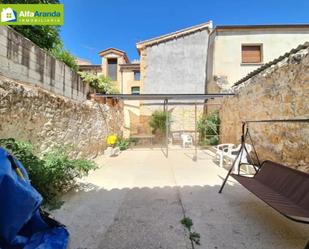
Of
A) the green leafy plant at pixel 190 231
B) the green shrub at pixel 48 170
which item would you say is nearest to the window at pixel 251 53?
the green shrub at pixel 48 170

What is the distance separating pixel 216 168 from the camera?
5633mm

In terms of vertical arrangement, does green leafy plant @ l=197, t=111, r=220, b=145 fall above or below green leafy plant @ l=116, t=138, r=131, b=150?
above

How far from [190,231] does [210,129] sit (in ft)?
27.4

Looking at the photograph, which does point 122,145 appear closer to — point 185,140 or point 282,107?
point 185,140

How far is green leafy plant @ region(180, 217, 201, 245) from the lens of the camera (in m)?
2.19

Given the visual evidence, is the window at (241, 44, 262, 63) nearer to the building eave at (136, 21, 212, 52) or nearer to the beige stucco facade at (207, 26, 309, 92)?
the beige stucco facade at (207, 26, 309, 92)

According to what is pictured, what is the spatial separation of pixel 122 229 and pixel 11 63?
3.13 meters

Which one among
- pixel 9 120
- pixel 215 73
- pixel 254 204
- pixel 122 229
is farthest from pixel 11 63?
pixel 215 73

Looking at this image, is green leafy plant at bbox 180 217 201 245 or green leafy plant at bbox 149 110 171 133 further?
green leafy plant at bbox 149 110 171 133

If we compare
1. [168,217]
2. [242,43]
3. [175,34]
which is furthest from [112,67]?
[168,217]

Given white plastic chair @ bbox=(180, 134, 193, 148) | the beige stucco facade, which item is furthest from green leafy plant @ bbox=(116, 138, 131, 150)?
the beige stucco facade

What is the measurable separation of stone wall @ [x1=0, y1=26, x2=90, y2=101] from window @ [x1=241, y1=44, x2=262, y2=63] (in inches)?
380

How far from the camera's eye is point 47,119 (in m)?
4.19

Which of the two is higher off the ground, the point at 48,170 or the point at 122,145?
the point at 48,170
